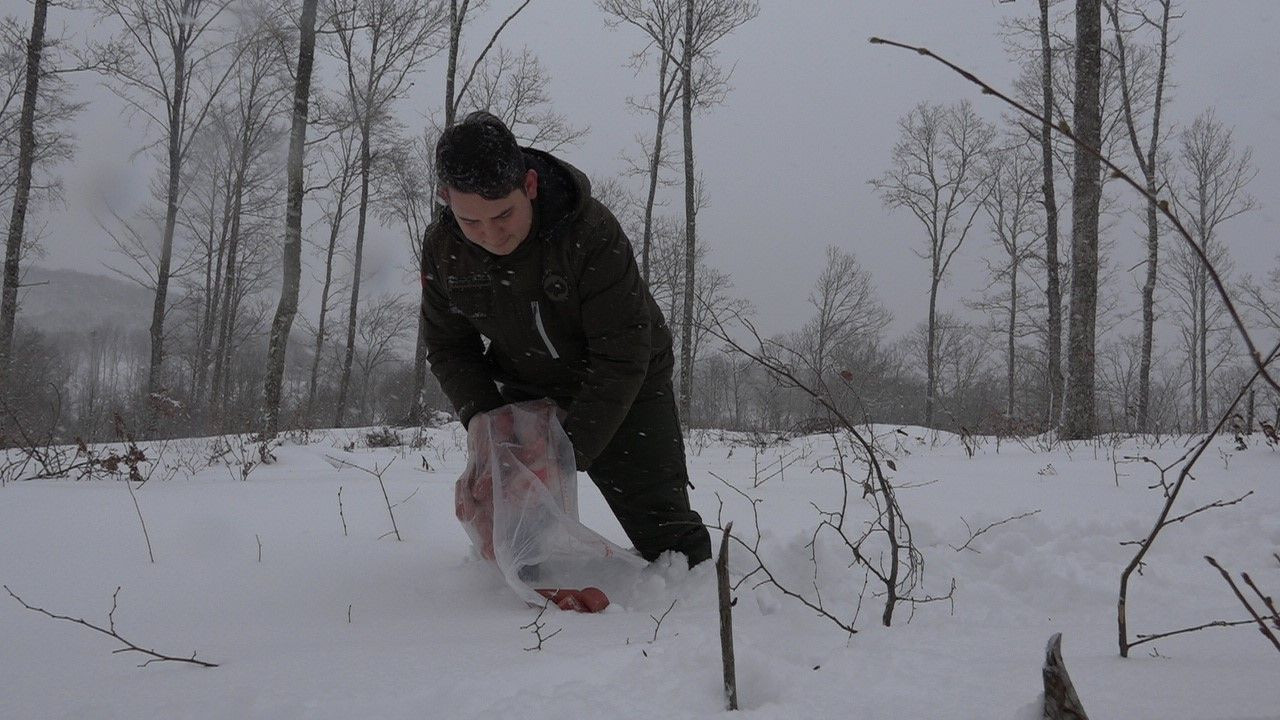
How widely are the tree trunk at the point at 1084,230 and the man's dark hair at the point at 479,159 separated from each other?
24.0 ft

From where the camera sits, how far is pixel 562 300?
2201 mm

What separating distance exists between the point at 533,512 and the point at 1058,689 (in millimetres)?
1556

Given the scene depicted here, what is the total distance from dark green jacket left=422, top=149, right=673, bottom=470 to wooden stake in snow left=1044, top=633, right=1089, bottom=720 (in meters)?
1.44

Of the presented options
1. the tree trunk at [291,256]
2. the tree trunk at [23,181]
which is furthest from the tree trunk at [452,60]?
the tree trunk at [23,181]

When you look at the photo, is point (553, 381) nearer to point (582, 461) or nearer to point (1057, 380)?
point (582, 461)

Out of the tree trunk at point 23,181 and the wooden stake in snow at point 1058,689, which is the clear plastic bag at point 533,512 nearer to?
the wooden stake in snow at point 1058,689

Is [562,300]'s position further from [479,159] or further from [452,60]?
[452,60]

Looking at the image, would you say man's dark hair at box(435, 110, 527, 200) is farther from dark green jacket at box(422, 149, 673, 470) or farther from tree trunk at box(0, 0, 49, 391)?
tree trunk at box(0, 0, 49, 391)

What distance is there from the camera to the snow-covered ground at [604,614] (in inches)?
45.1

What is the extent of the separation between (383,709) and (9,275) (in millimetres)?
12938

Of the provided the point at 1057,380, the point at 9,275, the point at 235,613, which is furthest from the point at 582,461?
the point at 9,275

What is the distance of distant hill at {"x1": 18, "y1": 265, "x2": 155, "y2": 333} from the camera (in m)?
84.8

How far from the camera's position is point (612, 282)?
2162 mm

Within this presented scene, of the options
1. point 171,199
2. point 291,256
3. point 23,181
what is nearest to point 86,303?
point 171,199
